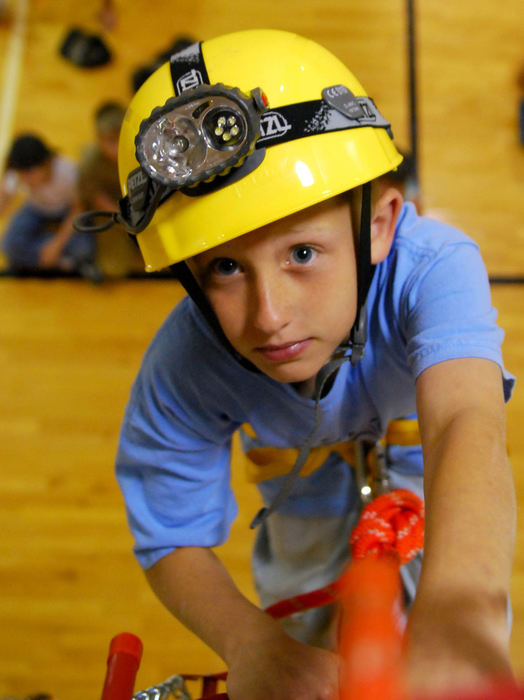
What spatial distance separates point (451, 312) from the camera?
744 millimetres

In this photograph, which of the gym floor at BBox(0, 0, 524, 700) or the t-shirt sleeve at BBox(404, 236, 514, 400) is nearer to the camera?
the t-shirt sleeve at BBox(404, 236, 514, 400)

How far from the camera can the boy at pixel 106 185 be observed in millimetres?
2680

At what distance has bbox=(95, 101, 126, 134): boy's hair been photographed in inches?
111

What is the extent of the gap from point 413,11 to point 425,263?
2.86 metres

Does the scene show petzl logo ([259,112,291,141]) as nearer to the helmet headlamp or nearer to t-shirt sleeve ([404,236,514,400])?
the helmet headlamp

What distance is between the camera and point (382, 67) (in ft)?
10.1

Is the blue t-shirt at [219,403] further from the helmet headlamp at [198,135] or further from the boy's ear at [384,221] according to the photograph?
the helmet headlamp at [198,135]

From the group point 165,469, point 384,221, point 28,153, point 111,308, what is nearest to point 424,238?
point 384,221

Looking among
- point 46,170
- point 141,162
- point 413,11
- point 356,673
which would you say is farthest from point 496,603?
point 413,11

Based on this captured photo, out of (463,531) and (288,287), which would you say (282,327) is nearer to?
(288,287)

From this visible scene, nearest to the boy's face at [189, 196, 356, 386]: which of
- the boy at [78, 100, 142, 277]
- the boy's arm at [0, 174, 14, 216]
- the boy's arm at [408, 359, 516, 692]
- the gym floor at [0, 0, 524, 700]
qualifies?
the boy's arm at [408, 359, 516, 692]

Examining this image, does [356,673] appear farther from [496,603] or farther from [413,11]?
[413,11]

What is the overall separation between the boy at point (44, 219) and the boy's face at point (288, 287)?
81.2 inches

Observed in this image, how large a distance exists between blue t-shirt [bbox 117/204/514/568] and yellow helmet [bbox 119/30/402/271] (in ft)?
0.39
